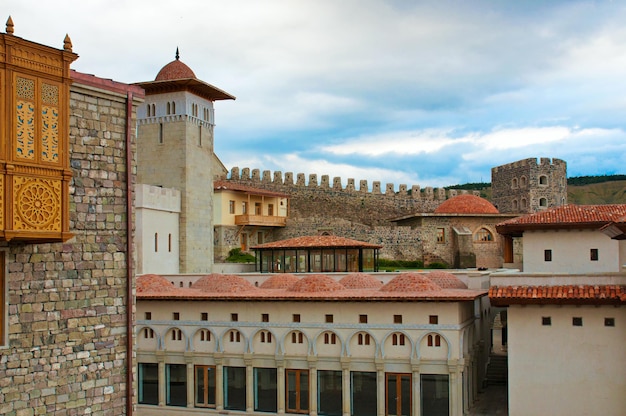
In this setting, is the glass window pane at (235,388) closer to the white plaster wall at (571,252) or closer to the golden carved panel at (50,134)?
the white plaster wall at (571,252)

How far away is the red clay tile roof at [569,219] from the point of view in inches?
874

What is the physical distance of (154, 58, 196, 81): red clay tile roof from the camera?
33344 millimetres

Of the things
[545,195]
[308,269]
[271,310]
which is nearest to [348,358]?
[271,310]

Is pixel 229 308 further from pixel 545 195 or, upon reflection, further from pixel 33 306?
pixel 545 195

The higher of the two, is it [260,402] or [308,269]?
[308,269]

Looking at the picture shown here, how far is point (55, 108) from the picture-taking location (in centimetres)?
1059

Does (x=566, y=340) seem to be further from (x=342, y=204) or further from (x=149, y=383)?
(x=342, y=204)

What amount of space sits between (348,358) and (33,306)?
11.3 metres

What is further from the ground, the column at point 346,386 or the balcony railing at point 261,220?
the balcony railing at point 261,220

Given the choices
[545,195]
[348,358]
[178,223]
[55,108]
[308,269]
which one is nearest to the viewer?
[55,108]

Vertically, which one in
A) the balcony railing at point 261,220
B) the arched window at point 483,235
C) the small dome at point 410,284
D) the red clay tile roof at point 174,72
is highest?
the red clay tile roof at point 174,72

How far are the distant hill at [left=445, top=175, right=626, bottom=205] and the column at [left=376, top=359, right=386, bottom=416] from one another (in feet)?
241

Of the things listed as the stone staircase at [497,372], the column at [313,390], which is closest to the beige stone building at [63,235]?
the column at [313,390]

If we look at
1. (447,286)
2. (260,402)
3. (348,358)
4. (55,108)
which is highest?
(55,108)
